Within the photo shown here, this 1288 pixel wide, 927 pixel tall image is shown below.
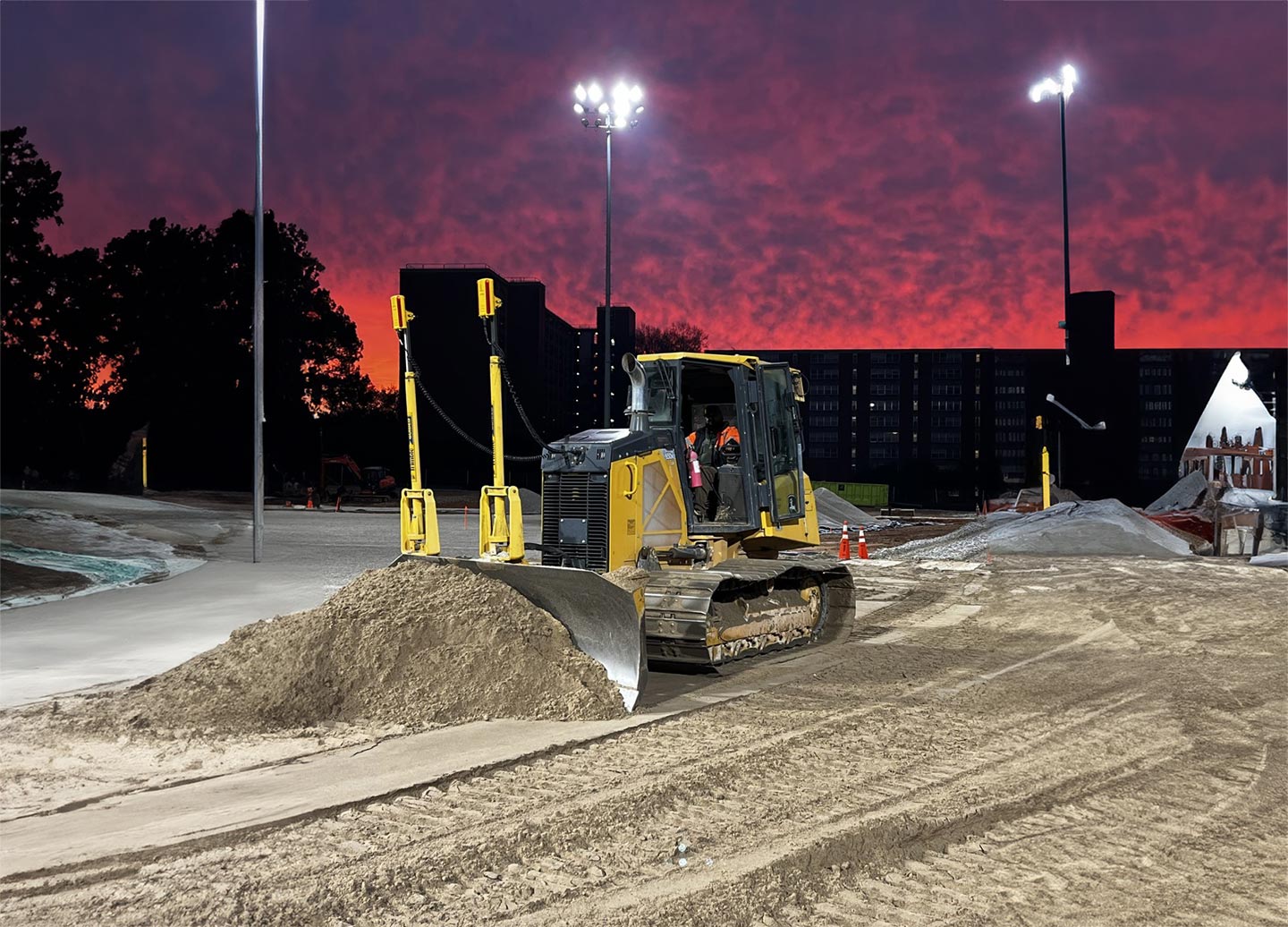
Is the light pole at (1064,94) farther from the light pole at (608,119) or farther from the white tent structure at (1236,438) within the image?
the light pole at (608,119)

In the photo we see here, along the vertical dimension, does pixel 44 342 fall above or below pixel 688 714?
above

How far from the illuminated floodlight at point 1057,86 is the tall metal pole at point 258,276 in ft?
85.0

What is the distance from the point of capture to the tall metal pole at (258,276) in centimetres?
1662

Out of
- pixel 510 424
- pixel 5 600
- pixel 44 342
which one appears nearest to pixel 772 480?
pixel 5 600

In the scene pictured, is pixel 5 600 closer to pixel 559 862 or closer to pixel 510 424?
pixel 559 862

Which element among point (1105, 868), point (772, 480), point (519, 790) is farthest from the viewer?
point (772, 480)

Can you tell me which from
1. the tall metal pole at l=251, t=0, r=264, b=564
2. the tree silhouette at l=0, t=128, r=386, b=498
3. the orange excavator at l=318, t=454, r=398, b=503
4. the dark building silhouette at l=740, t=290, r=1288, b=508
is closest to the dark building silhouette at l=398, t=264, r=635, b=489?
the tree silhouette at l=0, t=128, r=386, b=498

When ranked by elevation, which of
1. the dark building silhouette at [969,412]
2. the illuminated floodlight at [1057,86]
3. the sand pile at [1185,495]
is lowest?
the sand pile at [1185,495]

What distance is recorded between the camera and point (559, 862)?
4.40 metres

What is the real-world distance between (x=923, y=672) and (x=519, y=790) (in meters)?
4.72

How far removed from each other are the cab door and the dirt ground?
2.47 metres

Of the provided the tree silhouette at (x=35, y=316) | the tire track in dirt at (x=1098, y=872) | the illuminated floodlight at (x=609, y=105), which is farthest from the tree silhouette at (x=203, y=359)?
the tire track in dirt at (x=1098, y=872)

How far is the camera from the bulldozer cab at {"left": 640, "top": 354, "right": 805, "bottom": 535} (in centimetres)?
962

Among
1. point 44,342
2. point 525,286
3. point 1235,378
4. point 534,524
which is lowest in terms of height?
point 534,524
